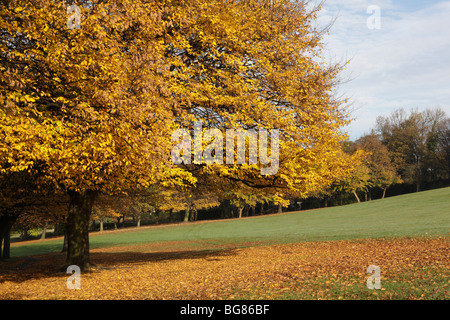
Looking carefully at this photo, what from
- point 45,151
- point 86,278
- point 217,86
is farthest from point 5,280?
point 217,86

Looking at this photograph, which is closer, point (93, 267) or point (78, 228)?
point (78, 228)

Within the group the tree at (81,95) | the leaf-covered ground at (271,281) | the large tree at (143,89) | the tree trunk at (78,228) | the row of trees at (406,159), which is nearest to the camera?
the leaf-covered ground at (271,281)

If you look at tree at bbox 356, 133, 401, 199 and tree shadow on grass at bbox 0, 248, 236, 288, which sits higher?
tree at bbox 356, 133, 401, 199

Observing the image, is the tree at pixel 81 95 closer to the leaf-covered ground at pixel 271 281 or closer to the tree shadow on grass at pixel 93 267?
the leaf-covered ground at pixel 271 281

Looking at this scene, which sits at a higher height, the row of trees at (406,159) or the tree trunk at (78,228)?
the row of trees at (406,159)

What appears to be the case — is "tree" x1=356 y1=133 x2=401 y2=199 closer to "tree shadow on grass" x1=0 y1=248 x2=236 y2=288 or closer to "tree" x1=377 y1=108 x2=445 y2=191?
"tree" x1=377 y1=108 x2=445 y2=191

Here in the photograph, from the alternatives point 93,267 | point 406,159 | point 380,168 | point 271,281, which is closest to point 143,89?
point 271,281

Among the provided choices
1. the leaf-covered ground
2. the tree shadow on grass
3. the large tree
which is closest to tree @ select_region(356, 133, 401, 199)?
the tree shadow on grass

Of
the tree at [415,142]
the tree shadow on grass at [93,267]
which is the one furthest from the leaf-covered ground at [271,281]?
the tree at [415,142]

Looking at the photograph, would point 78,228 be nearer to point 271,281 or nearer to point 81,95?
point 81,95

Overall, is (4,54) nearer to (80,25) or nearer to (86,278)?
(80,25)

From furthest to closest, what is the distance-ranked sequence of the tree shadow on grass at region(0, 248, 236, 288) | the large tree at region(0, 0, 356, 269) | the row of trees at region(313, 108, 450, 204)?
the row of trees at region(313, 108, 450, 204)
the tree shadow on grass at region(0, 248, 236, 288)
the large tree at region(0, 0, 356, 269)

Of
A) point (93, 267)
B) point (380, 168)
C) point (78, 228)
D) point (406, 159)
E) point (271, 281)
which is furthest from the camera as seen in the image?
point (406, 159)

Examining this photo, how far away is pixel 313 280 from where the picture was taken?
966 cm
